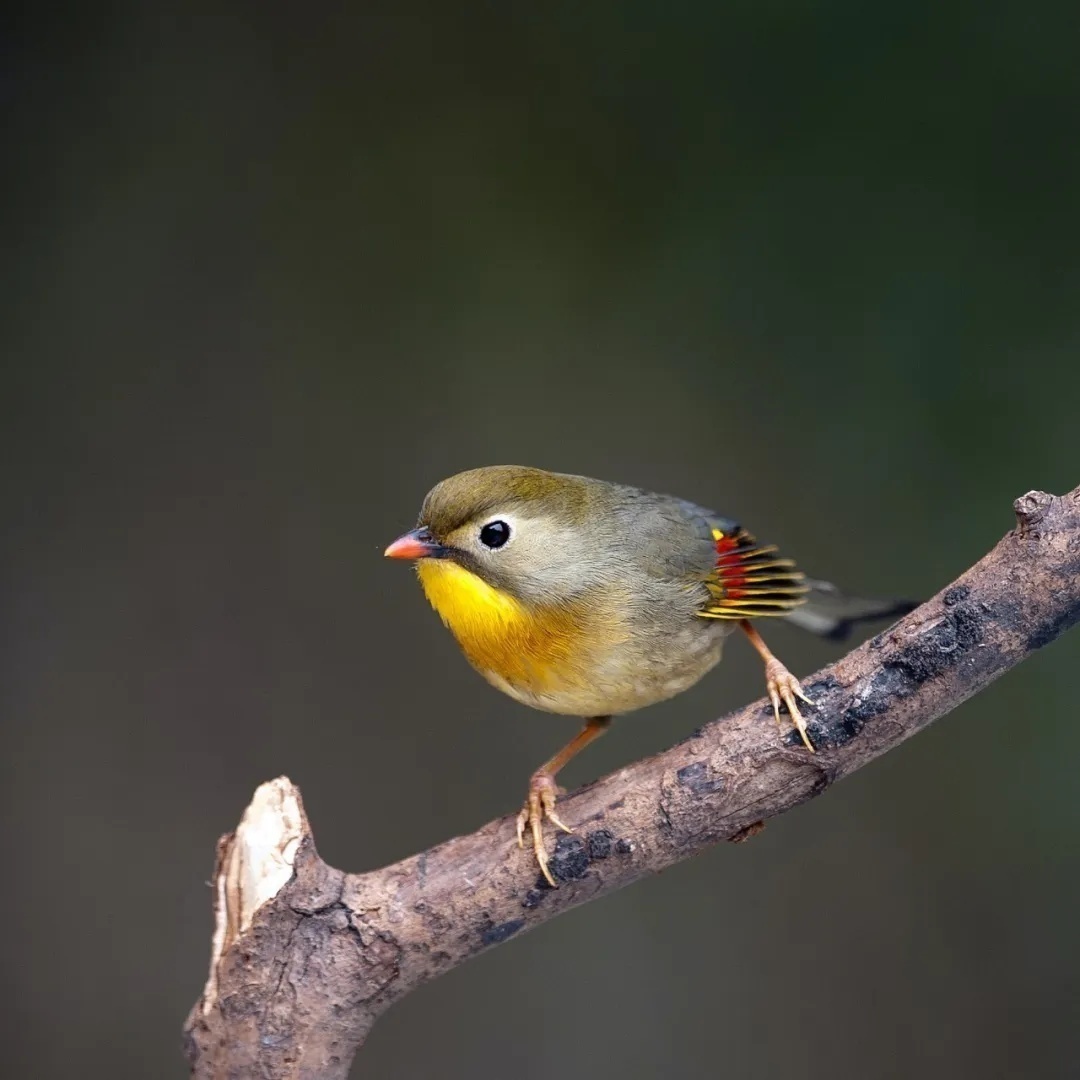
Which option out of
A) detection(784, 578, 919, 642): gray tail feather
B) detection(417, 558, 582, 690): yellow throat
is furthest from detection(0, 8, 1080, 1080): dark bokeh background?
detection(417, 558, 582, 690): yellow throat

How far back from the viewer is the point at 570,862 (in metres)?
2.26

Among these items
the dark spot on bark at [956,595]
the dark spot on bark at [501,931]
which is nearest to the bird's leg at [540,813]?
the dark spot on bark at [501,931]

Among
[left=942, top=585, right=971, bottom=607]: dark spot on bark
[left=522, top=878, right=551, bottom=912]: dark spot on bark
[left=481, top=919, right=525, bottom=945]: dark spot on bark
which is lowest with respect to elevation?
[left=481, top=919, right=525, bottom=945]: dark spot on bark

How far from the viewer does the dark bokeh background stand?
11.4 ft

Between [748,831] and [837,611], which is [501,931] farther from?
[837,611]

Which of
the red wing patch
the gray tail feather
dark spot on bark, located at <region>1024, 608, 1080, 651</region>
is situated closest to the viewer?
dark spot on bark, located at <region>1024, 608, 1080, 651</region>

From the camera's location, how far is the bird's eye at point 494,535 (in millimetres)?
2354

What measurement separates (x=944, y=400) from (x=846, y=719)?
66.2 inches

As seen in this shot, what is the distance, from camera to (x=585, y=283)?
3.76 metres

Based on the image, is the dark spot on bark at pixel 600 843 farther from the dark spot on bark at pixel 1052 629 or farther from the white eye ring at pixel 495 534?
the dark spot on bark at pixel 1052 629

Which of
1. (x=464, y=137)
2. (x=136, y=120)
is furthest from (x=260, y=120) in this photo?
(x=464, y=137)

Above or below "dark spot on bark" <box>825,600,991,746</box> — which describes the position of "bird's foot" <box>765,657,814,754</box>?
above

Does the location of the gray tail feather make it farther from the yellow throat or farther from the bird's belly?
the yellow throat

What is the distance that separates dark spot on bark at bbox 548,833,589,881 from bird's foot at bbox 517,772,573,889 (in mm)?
14
